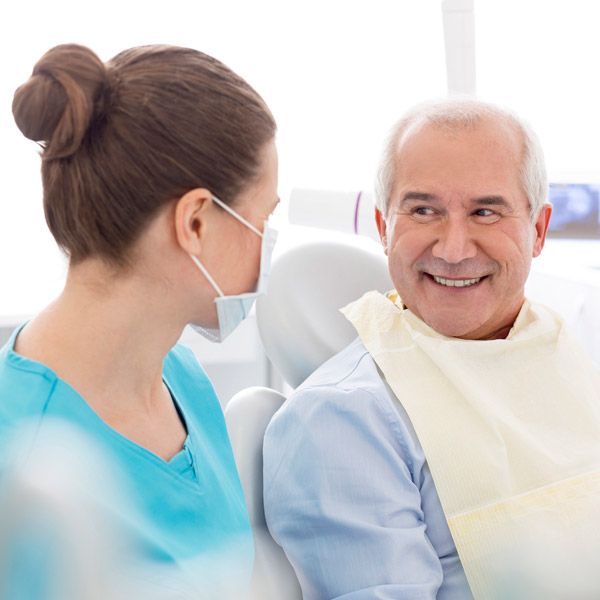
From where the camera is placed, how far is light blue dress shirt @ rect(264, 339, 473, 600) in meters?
1.22

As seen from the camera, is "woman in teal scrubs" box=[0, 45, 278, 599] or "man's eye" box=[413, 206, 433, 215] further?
"man's eye" box=[413, 206, 433, 215]

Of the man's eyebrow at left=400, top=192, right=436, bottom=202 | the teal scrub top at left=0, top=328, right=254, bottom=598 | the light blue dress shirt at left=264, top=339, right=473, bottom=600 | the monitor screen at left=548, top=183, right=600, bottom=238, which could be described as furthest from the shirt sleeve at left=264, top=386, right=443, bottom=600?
the monitor screen at left=548, top=183, right=600, bottom=238

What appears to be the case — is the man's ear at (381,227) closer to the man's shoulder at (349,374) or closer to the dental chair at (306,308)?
the dental chair at (306,308)

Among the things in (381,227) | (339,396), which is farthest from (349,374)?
(381,227)

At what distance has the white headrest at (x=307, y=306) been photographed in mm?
1600

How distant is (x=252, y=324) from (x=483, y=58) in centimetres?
120

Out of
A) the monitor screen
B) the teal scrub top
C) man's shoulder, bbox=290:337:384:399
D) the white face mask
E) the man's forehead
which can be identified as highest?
the man's forehead

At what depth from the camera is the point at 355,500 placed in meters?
1.25

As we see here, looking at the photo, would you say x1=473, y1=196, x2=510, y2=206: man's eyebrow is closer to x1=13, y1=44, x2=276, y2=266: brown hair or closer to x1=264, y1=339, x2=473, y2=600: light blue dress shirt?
x1=264, y1=339, x2=473, y2=600: light blue dress shirt

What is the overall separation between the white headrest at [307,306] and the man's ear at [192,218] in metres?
0.63

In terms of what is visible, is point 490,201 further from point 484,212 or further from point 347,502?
point 347,502

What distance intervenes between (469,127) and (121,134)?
733 mm

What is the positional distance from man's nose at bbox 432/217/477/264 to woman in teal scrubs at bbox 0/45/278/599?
470 millimetres

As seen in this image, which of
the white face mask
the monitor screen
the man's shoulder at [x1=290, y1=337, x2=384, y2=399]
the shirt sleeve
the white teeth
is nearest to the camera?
the white face mask
